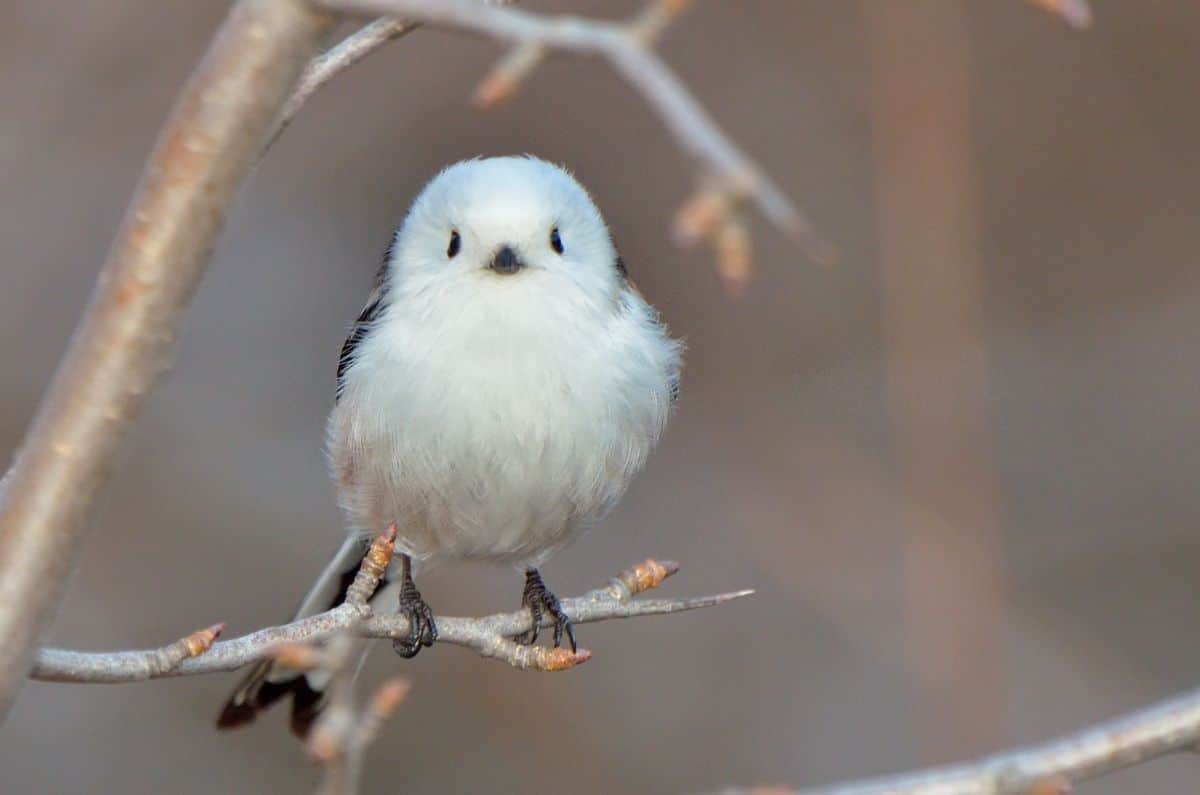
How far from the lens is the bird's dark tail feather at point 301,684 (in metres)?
2.55

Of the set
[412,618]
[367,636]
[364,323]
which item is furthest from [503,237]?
[367,636]

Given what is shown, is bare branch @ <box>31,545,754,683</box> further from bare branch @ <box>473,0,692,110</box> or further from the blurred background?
the blurred background

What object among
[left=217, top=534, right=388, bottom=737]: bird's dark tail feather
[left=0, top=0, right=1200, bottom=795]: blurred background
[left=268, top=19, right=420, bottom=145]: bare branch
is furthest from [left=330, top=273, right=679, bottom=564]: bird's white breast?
[left=0, top=0, right=1200, bottom=795]: blurred background

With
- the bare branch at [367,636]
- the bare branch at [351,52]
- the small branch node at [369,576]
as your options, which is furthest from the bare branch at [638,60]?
the small branch node at [369,576]

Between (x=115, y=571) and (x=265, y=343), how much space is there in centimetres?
73

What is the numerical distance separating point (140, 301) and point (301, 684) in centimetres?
170

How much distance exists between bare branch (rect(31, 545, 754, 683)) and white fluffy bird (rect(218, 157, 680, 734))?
200 mm

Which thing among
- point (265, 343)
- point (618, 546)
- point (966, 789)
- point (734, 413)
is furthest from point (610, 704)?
point (966, 789)

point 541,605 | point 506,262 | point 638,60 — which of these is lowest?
point 541,605

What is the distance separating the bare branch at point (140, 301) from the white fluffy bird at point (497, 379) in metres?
1.15

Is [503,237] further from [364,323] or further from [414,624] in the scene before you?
[414,624]

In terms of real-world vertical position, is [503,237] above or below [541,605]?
above

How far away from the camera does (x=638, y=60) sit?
0.84 metres

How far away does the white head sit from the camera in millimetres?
2232
